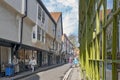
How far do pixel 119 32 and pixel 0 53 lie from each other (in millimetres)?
24675

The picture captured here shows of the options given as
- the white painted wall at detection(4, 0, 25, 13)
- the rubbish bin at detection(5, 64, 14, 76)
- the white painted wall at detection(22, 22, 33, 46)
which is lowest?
the rubbish bin at detection(5, 64, 14, 76)

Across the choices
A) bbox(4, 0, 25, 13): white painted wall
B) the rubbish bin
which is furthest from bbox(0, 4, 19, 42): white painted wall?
the rubbish bin

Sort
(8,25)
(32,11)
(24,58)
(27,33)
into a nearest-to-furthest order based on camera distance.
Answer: (8,25)
(24,58)
(27,33)
(32,11)

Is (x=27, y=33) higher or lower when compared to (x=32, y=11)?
lower

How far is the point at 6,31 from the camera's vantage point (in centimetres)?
2744

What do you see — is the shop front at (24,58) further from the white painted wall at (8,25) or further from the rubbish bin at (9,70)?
the rubbish bin at (9,70)

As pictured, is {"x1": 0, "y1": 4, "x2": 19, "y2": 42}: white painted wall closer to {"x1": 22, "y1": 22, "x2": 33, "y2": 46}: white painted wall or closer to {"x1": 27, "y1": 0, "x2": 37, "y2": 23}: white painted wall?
{"x1": 22, "y1": 22, "x2": 33, "y2": 46}: white painted wall

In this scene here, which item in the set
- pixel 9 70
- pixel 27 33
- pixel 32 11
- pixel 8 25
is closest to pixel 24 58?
pixel 27 33

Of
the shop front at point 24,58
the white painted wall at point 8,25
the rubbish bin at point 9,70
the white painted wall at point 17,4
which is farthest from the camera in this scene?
the shop front at point 24,58

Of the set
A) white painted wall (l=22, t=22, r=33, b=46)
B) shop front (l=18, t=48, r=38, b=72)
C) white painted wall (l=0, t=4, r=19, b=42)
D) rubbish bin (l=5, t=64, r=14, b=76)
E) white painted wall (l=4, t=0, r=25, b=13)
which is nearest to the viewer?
white painted wall (l=0, t=4, r=19, b=42)

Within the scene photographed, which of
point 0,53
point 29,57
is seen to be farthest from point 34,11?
point 0,53

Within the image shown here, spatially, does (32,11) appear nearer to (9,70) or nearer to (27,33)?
(27,33)

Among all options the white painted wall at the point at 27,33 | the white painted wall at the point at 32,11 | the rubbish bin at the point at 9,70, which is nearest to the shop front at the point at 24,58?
the white painted wall at the point at 27,33

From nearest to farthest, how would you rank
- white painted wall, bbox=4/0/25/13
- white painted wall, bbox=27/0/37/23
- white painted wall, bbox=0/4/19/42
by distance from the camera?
white painted wall, bbox=0/4/19/42
white painted wall, bbox=4/0/25/13
white painted wall, bbox=27/0/37/23
